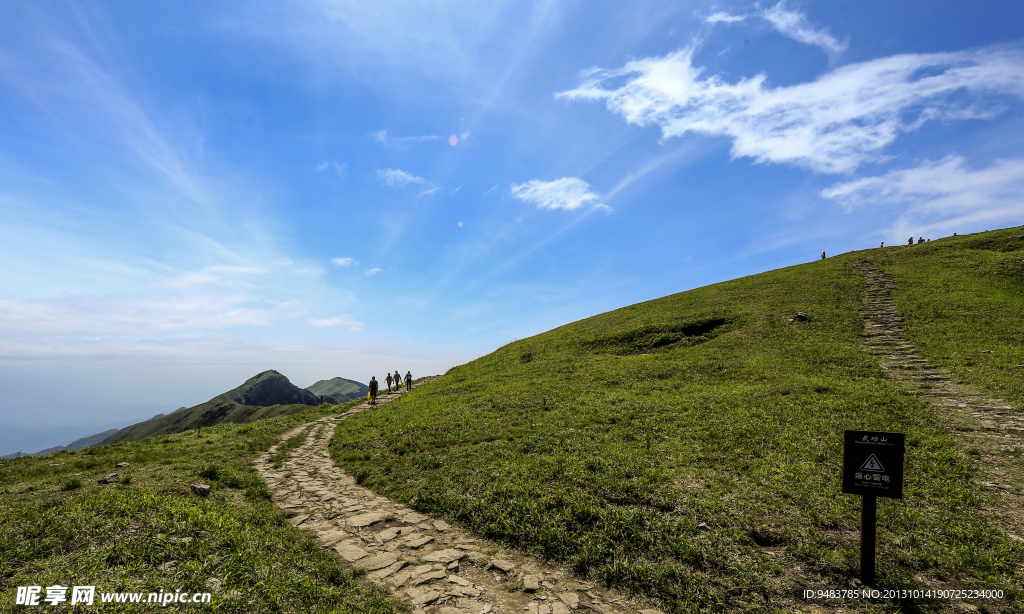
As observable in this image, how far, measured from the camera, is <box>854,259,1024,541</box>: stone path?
1040 centimetres

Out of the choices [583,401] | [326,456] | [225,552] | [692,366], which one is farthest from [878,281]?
[225,552]

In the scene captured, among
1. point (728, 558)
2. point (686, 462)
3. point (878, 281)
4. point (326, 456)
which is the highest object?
point (878, 281)

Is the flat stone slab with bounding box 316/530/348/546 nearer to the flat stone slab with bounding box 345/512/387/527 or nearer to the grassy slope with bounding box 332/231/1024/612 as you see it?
the flat stone slab with bounding box 345/512/387/527

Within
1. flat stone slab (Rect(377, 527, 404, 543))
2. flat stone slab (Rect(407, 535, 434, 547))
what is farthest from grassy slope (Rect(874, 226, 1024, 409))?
flat stone slab (Rect(377, 527, 404, 543))

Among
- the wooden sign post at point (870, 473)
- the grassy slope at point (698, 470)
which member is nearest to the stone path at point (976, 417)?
the grassy slope at point (698, 470)

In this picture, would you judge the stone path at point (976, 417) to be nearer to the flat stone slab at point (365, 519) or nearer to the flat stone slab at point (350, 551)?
the flat stone slab at point (350, 551)

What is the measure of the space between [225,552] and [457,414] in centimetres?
1506

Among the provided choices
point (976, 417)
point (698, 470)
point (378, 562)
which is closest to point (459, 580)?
point (378, 562)

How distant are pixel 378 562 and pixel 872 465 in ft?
35.5

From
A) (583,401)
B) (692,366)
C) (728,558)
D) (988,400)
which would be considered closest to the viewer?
(728,558)

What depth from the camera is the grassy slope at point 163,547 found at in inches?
260

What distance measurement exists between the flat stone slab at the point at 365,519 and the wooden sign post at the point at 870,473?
11422 millimetres

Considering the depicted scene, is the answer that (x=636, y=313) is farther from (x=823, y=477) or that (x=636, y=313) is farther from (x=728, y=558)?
(x=728, y=558)

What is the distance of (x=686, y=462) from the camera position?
515 inches
